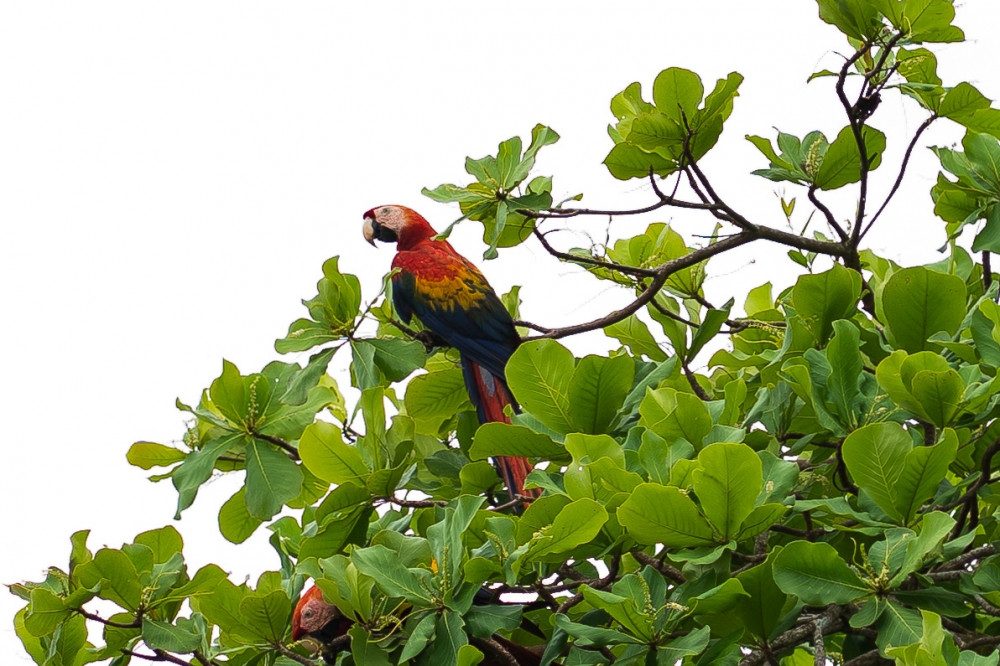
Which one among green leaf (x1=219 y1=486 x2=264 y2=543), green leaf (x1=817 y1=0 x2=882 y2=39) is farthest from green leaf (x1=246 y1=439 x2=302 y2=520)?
green leaf (x1=817 y1=0 x2=882 y2=39)

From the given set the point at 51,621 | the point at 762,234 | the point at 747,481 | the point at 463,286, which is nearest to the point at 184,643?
the point at 51,621

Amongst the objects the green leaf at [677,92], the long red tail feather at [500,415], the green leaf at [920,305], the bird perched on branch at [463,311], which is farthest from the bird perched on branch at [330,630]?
the green leaf at [677,92]

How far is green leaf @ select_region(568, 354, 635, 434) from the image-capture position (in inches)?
69.7

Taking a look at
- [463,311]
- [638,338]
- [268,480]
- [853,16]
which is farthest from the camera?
[463,311]

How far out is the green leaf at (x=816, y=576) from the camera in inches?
59.1

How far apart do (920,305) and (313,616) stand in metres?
1.15

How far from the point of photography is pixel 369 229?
3.95 metres

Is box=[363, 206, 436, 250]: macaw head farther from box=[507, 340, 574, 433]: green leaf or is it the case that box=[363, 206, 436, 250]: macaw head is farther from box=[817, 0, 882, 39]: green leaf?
box=[507, 340, 574, 433]: green leaf

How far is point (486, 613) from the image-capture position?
5.41ft

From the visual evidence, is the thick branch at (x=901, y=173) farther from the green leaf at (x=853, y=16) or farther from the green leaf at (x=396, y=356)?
the green leaf at (x=396, y=356)

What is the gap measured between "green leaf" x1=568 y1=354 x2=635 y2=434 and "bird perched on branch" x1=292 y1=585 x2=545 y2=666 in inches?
12.6

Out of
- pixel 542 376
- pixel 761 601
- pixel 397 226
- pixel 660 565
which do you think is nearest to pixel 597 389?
pixel 542 376

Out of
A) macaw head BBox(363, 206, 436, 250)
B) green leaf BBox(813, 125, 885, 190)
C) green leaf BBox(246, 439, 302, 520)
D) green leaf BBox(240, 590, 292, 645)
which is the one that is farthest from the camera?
macaw head BBox(363, 206, 436, 250)

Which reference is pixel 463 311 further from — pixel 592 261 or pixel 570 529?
pixel 570 529
